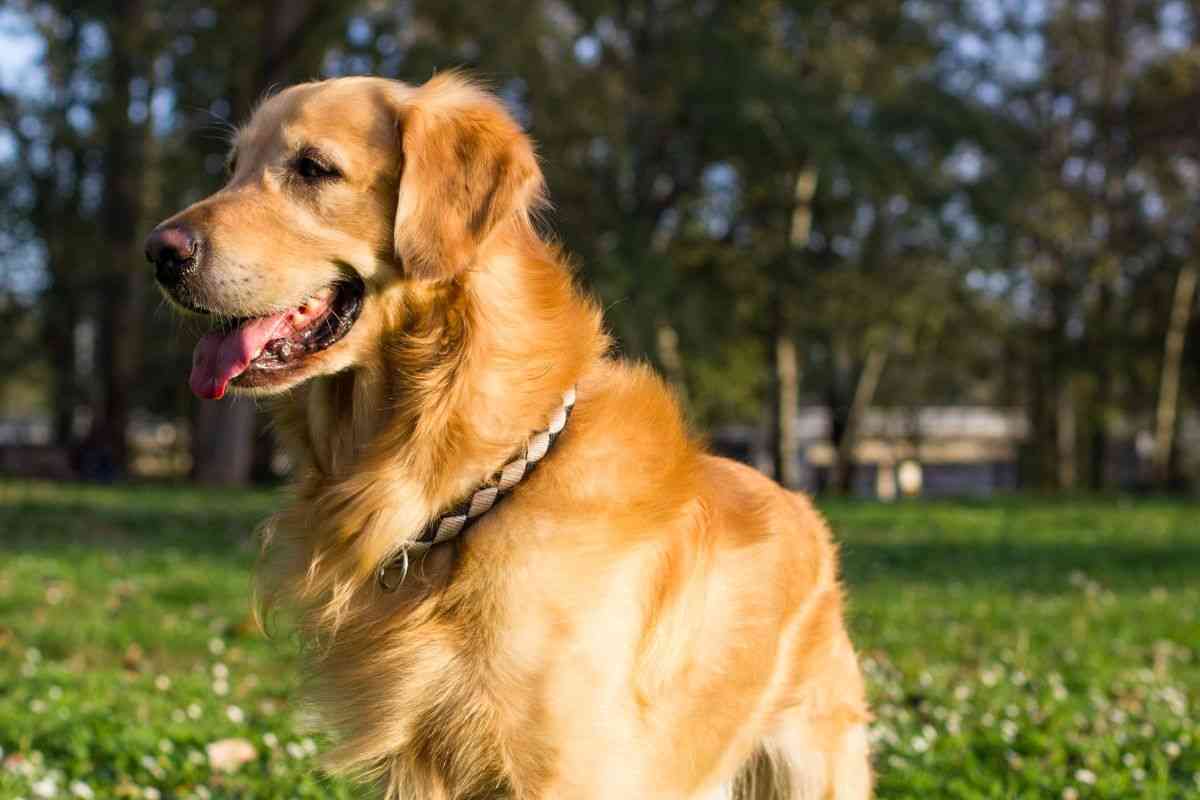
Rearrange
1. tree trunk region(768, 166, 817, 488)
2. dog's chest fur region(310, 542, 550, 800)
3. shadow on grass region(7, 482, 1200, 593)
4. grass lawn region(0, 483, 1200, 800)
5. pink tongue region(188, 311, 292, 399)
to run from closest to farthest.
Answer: dog's chest fur region(310, 542, 550, 800)
pink tongue region(188, 311, 292, 399)
grass lawn region(0, 483, 1200, 800)
shadow on grass region(7, 482, 1200, 593)
tree trunk region(768, 166, 817, 488)

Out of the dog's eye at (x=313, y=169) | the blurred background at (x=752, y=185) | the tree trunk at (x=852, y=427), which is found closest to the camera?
the dog's eye at (x=313, y=169)

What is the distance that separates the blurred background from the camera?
23.5 meters

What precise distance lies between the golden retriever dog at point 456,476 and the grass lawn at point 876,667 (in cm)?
67

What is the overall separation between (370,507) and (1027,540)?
13091mm

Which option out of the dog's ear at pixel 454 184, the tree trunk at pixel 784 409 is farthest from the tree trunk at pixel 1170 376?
the dog's ear at pixel 454 184

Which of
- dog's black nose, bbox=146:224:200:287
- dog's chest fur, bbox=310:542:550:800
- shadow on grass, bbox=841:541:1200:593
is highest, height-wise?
dog's black nose, bbox=146:224:200:287

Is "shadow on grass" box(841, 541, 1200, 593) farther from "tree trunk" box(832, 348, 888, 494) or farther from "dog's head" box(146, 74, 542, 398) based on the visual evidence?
"tree trunk" box(832, 348, 888, 494)

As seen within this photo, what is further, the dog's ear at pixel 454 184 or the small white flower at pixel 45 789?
the small white flower at pixel 45 789

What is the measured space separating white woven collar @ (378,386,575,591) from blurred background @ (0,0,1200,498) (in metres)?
17.7

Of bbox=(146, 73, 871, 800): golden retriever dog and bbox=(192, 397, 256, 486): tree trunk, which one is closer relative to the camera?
bbox=(146, 73, 871, 800): golden retriever dog

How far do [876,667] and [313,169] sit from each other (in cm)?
501

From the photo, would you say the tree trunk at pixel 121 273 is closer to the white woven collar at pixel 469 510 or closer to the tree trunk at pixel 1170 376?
the white woven collar at pixel 469 510

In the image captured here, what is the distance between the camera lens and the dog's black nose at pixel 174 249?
312cm

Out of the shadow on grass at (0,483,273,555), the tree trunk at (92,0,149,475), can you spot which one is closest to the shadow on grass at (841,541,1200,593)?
the shadow on grass at (0,483,273,555)
